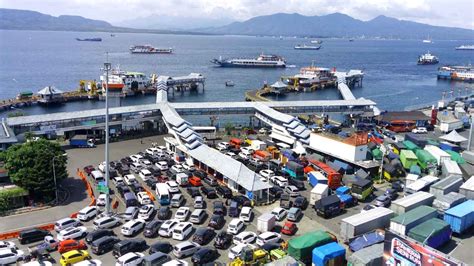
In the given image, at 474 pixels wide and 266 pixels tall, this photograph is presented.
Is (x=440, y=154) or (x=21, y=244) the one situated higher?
(x=440, y=154)

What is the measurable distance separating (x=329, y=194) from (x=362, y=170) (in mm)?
4132

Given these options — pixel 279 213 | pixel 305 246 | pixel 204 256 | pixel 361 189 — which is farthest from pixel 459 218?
pixel 204 256

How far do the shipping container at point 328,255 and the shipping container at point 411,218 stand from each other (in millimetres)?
2938

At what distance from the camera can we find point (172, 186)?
854 inches

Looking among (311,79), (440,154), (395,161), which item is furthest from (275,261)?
(311,79)

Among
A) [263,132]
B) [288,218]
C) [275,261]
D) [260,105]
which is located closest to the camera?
[275,261]

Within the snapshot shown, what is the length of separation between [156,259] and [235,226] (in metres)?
4.08

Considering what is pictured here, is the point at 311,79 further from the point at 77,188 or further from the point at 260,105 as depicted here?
the point at 77,188

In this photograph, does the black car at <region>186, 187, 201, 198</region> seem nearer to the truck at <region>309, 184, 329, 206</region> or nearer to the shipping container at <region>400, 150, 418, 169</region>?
the truck at <region>309, 184, 329, 206</region>

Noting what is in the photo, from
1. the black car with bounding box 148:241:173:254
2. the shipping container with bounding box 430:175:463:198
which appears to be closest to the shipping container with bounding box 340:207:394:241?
the shipping container with bounding box 430:175:463:198

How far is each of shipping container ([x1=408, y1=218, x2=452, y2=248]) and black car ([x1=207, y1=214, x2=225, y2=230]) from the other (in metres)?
7.87

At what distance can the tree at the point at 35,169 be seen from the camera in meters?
19.4

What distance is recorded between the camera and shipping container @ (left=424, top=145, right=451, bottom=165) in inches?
1044

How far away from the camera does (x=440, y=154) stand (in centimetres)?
2689
